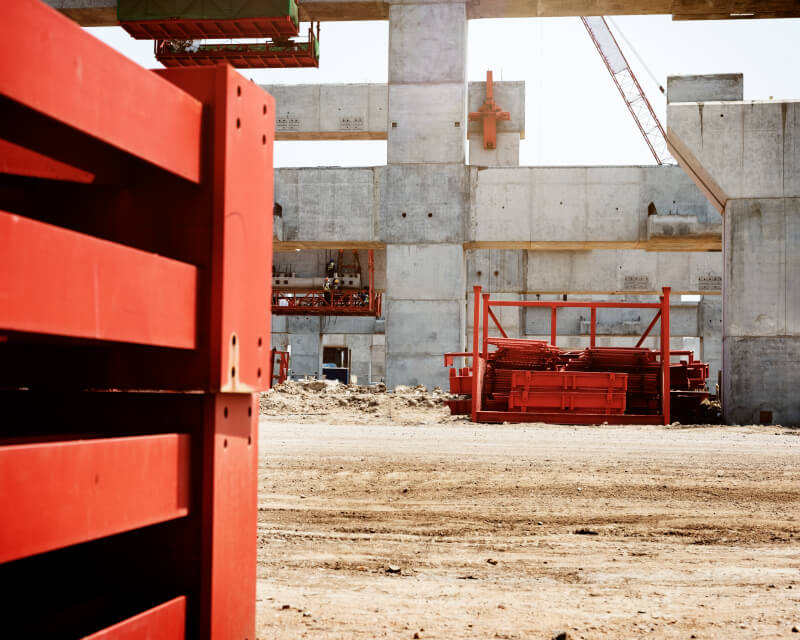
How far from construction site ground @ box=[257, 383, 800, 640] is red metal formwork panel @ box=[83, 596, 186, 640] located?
837mm

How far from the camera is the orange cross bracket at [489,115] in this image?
3731 cm

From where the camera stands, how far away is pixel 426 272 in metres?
22.3

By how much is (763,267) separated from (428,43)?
10.2m

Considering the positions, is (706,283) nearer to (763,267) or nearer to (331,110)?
(331,110)

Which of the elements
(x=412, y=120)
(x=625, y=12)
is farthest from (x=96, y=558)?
(x=625, y=12)

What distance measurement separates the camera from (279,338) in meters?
44.1

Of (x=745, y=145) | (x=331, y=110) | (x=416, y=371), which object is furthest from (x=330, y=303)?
(x=745, y=145)

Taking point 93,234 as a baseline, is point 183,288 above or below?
below

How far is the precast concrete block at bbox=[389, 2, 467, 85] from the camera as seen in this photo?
21.8 metres

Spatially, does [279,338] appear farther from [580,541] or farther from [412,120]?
[580,541]

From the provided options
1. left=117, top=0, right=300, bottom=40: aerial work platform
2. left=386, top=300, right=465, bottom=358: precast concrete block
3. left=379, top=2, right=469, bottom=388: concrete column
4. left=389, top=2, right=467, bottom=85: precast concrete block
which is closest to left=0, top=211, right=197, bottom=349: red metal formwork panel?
left=379, top=2, right=469, bottom=388: concrete column

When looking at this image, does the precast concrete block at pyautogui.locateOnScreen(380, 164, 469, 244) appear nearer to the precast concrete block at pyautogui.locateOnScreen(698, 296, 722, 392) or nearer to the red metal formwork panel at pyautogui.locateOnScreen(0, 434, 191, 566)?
the red metal formwork panel at pyautogui.locateOnScreen(0, 434, 191, 566)

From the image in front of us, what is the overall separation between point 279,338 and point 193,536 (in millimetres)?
42160

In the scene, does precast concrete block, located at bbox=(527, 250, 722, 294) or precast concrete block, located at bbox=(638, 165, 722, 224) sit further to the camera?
precast concrete block, located at bbox=(527, 250, 722, 294)
